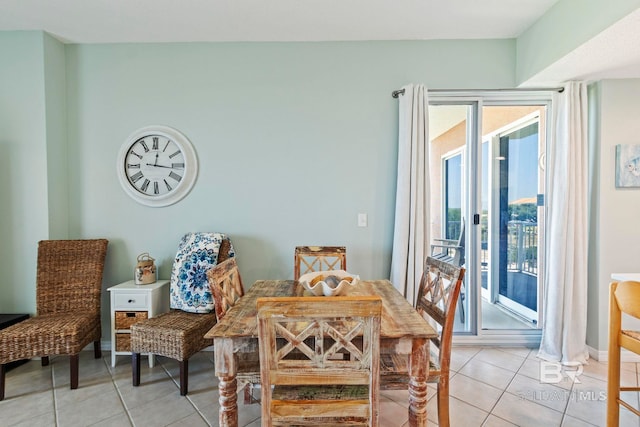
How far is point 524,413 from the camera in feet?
5.93

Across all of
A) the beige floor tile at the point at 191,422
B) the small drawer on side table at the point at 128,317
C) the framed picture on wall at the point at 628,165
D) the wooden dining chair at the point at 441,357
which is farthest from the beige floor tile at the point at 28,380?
the framed picture on wall at the point at 628,165

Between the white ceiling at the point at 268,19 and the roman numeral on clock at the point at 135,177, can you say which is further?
the roman numeral on clock at the point at 135,177

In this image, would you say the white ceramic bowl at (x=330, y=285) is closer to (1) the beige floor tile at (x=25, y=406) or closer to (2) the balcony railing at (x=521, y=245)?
(2) the balcony railing at (x=521, y=245)

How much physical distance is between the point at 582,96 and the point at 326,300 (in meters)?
2.82

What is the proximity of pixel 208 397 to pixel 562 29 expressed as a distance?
3.56 meters

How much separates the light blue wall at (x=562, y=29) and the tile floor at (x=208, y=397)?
236 centimetres

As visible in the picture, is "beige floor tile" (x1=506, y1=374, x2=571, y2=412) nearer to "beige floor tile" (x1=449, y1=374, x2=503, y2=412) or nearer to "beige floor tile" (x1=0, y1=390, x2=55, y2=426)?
"beige floor tile" (x1=449, y1=374, x2=503, y2=412)

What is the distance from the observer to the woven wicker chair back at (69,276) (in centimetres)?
239

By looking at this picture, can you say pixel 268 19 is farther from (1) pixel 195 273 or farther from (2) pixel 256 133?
(1) pixel 195 273

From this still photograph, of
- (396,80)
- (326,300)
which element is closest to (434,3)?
(396,80)

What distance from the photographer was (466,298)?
276 cm

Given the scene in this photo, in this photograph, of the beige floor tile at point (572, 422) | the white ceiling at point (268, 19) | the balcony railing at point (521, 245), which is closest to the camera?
the beige floor tile at point (572, 422)

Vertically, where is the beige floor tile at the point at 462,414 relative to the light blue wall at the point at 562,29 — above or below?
below

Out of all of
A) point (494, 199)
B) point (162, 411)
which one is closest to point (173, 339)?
point (162, 411)
